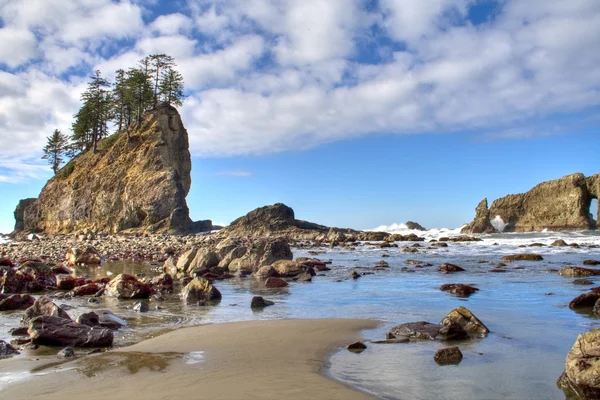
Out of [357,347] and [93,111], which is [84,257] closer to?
[357,347]

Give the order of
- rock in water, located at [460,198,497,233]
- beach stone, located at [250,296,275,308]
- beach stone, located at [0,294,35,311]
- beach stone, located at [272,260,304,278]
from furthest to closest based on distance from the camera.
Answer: rock in water, located at [460,198,497,233] → beach stone, located at [272,260,304,278] → beach stone, located at [250,296,275,308] → beach stone, located at [0,294,35,311]

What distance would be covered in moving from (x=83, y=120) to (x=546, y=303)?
71.9m

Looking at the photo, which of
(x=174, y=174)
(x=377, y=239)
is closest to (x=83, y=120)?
(x=174, y=174)

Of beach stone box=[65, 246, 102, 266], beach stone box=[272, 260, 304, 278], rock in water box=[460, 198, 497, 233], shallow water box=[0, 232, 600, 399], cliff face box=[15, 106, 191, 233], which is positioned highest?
cliff face box=[15, 106, 191, 233]

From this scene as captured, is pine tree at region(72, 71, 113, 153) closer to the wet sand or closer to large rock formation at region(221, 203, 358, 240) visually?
large rock formation at region(221, 203, 358, 240)

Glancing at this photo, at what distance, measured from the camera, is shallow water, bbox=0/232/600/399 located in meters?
4.30

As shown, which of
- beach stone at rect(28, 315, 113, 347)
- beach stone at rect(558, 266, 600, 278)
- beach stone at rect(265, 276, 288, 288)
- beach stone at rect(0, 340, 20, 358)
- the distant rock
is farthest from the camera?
the distant rock

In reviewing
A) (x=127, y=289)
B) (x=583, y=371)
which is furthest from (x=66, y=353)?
(x=583, y=371)

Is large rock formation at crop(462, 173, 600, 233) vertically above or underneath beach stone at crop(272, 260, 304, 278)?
above

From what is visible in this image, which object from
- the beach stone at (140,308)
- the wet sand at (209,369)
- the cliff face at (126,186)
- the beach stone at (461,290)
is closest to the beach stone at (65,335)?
the wet sand at (209,369)

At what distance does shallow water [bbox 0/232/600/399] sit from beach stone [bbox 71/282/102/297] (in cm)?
84

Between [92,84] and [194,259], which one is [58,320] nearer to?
[194,259]

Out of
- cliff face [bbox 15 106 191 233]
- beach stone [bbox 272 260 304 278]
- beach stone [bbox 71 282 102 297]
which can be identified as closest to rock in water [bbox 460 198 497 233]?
cliff face [bbox 15 106 191 233]

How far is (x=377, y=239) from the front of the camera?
5378 cm
